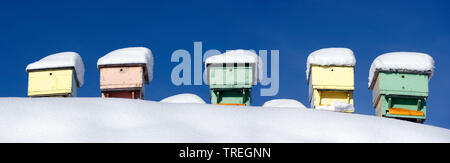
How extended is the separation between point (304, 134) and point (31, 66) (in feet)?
46.3

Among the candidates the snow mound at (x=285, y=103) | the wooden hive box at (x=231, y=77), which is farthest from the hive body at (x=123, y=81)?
the snow mound at (x=285, y=103)

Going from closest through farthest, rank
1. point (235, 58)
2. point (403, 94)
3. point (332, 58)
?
point (403, 94) → point (235, 58) → point (332, 58)

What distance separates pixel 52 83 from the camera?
16391 millimetres

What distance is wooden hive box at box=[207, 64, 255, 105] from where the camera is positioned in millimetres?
15961

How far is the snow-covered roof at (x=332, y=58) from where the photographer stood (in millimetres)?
16188

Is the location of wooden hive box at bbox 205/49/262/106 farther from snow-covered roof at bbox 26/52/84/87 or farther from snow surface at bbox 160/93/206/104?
snow-covered roof at bbox 26/52/84/87

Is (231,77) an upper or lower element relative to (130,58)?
lower

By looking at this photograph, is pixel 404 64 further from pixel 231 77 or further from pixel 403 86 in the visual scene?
pixel 231 77

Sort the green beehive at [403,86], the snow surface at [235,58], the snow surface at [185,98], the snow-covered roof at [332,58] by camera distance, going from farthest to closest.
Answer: the snow-covered roof at [332,58] < the snow surface at [235,58] < the green beehive at [403,86] < the snow surface at [185,98]

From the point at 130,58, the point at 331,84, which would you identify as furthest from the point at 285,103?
the point at 130,58

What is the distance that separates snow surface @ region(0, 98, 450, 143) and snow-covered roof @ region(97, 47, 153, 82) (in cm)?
1229

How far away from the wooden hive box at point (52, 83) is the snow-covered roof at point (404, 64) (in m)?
7.56

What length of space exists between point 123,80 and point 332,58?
5.15 metres

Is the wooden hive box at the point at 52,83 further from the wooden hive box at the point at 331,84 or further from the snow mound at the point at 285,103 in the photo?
the wooden hive box at the point at 331,84
